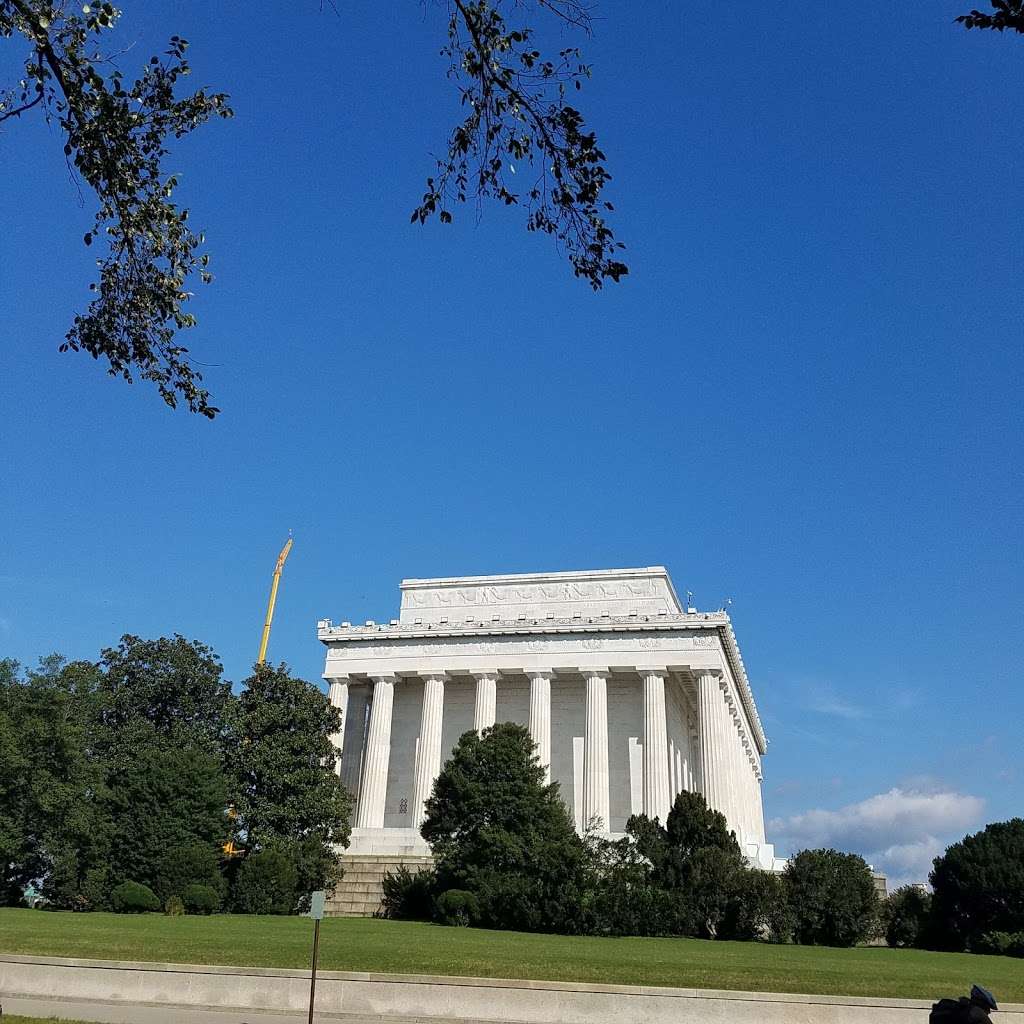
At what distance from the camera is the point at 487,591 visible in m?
70.8

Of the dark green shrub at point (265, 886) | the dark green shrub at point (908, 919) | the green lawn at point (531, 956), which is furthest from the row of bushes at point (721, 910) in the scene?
the dark green shrub at point (265, 886)

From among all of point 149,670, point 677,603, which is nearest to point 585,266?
point 149,670

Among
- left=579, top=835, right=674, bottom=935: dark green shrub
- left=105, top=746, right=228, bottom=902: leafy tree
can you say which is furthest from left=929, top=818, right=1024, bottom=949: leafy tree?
left=105, top=746, right=228, bottom=902: leafy tree

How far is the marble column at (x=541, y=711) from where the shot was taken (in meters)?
60.1

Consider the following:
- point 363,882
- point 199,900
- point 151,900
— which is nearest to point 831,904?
point 363,882

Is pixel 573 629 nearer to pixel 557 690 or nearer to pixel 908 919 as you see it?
pixel 557 690

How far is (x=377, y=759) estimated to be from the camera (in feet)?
204

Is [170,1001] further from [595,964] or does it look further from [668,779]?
[668,779]

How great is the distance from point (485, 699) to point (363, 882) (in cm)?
1811

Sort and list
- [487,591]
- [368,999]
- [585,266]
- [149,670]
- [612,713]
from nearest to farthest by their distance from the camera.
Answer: [585,266]
[368,999]
[149,670]
[612,713]
[487,591]

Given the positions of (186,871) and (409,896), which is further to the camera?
(409,896)

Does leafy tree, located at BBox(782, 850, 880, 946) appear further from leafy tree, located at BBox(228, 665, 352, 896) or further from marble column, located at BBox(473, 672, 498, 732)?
marble column, located at BBox(473, 672, 498, 732)

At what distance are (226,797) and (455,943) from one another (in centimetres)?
2240

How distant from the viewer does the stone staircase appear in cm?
4341
